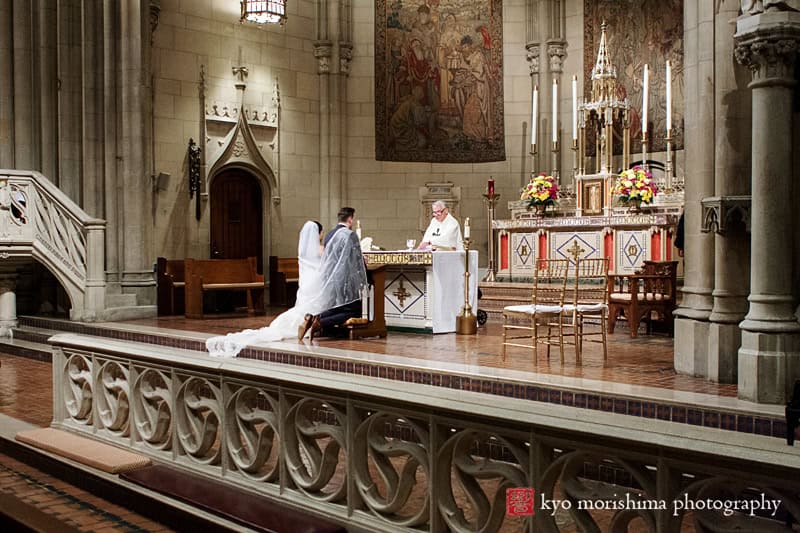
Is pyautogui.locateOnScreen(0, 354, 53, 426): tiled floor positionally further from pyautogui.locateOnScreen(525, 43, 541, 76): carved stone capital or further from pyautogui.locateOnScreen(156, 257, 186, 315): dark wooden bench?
pyautogui.locateOnScreen(525, 43, 541, 76): carved stone capital

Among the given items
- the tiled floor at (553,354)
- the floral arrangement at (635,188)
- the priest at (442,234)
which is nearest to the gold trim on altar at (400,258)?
the priest at (442,234)

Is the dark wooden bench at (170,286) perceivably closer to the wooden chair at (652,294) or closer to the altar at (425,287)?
the altar at (425,287)

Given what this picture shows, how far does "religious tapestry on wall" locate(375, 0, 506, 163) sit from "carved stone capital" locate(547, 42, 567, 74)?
1021 millimetres

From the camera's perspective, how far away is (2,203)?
9984mm

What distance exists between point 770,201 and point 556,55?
10.3m

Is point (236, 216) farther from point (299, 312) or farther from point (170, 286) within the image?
point (299, 312)

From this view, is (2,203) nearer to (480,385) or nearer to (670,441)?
(480,385)

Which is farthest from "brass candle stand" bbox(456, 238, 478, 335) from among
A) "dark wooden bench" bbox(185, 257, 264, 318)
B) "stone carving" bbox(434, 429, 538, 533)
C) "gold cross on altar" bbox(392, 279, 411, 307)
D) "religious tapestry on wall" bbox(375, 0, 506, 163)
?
"religious tapestry on wall" bbox(375, 0, 506, 163)

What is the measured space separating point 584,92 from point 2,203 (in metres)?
9.88

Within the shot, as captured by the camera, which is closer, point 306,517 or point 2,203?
point 306,517

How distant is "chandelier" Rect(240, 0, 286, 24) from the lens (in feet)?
38.7

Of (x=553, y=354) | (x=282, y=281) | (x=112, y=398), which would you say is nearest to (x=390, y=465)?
(x=112, y=398)

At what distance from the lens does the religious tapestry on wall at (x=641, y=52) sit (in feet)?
43.1

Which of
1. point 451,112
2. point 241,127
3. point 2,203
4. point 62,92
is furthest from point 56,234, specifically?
point 451,112
